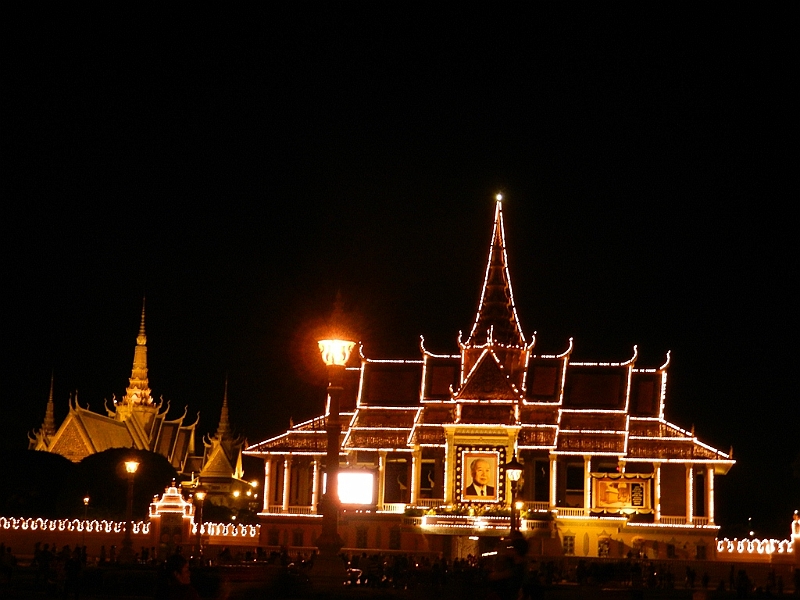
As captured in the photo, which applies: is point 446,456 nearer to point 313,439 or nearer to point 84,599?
point 313,439

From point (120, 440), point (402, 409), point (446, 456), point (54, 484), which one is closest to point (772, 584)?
point (446, 456)

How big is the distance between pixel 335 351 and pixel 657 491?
33829 mm

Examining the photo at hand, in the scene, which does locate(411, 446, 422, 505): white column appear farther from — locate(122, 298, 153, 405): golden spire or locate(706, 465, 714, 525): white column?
locate(122, 298, 153, 405): golden spire

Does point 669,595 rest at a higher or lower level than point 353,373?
lower

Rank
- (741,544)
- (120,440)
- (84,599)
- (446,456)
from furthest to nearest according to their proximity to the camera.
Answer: (120,440) → (446,456) → (741,544) → (84,599)

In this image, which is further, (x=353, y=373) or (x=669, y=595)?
(x=353, y=373)

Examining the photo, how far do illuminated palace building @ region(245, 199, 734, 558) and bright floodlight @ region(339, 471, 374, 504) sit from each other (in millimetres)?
62

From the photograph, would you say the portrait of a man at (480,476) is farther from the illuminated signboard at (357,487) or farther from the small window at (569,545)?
the illuminated signboard at (357,487)

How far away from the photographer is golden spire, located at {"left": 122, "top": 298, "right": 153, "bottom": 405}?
105312 mm

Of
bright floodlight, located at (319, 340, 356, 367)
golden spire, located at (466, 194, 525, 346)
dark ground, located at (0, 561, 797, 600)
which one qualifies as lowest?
dark ground, located at (0, 561, 797, 600)

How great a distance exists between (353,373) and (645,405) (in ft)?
46.7

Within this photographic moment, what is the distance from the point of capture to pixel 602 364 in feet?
206

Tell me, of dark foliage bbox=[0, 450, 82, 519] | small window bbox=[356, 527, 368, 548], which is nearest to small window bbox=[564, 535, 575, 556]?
→ small window bbox=[356, 527, 368, 548]

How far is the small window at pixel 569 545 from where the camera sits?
5691 cm
